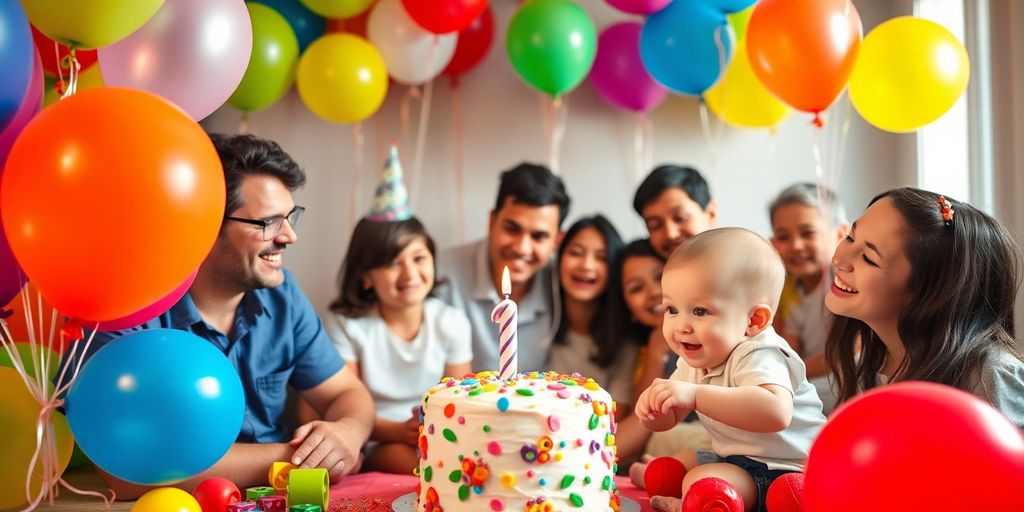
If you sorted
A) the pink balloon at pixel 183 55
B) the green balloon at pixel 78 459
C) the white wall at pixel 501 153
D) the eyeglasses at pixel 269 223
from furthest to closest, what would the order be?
the white wall at pixel 501 153, the green balloon at pixel 78 459, the eyeglasses at pixel 269 223, the pink balloon at pixel 183 55

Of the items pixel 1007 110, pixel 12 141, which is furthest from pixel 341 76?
pixel 1007 110

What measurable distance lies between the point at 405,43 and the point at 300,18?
472 mm

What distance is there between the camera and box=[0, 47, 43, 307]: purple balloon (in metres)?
1.79

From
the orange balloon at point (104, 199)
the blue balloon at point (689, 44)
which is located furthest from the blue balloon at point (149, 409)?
the blue balloon at point (689, 44)

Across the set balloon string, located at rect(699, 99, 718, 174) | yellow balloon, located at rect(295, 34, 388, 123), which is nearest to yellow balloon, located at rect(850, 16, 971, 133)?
balloon string, located at rect(699, 99, 718, 174)

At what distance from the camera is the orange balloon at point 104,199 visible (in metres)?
1.56

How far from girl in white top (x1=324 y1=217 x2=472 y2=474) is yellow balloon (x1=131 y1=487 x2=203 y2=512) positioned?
1.20 meters

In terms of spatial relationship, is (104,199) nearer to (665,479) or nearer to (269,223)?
(269,223)

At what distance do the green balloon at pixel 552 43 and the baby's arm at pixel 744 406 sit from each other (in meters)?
1.65

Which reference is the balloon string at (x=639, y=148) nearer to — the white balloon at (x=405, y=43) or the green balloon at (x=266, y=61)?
the white balloon at (x=405, y=43)

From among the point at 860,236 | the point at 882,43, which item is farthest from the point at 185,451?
the point at 882,43

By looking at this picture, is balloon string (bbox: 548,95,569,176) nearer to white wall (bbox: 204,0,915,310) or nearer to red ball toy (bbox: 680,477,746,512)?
white wall (bbox: 204,0,915,310)

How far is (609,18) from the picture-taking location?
3785mm

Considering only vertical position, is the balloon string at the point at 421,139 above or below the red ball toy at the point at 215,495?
above
